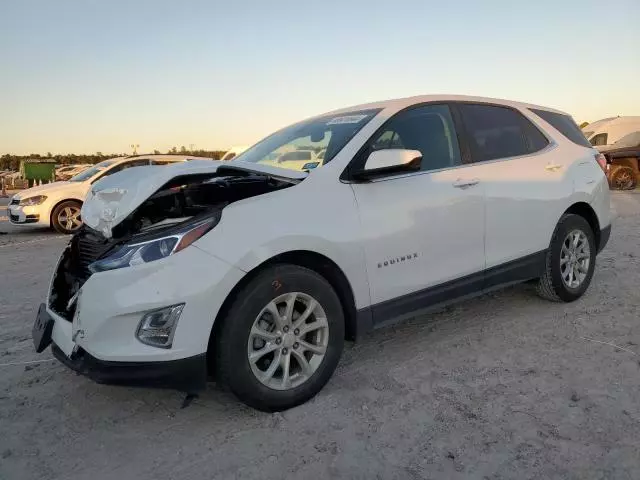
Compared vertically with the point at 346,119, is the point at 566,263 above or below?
below

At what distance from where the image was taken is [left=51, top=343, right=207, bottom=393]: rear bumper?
246 cm

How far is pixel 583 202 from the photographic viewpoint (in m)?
4.48

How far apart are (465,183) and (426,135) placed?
0.43 metres

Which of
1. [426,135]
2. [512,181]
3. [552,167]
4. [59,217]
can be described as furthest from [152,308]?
[59,217]

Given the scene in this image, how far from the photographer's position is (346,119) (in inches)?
143

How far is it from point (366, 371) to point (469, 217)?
4.11 ft

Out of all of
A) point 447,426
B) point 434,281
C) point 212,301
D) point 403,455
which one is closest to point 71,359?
point 212,301

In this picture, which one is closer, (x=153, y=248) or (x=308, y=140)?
(x=153, y=248)

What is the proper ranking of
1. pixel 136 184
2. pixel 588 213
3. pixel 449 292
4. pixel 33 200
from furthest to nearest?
pixel 33 200 < pixel 588 213 < pixel 449 292 < pixel 136 184

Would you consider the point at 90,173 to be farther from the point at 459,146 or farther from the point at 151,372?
the point at 151,372

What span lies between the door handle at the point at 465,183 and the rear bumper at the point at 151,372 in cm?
202

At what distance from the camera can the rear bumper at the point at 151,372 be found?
8.05 ft

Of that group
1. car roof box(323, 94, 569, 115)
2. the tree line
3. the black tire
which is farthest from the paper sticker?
the tree line

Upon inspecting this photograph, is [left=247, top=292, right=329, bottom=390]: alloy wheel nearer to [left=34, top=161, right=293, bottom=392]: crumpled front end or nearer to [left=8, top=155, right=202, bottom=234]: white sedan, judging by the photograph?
[left=34, top=161, right=293, bottom=392]: crumpled front end
